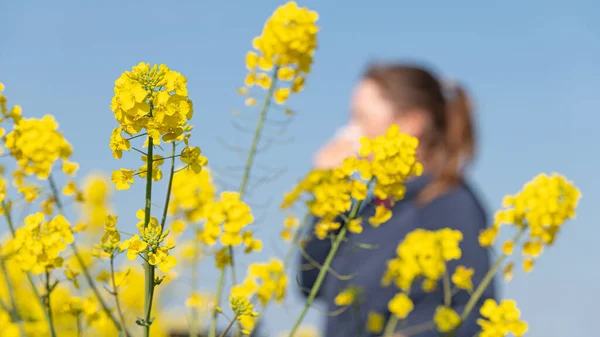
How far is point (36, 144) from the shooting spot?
52.2 inches

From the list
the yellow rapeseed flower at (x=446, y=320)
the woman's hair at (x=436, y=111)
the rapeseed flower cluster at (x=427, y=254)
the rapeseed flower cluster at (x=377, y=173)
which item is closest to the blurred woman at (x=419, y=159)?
the woman's hair at (x=436, y=111)

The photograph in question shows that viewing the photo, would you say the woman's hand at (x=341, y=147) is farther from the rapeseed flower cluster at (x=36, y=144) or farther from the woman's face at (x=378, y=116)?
the rapeseed flower cluster at (x=36, y=144)

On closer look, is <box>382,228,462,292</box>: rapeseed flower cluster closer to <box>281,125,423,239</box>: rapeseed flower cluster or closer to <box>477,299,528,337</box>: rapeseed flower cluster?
<box>477,299,528,337</box>: rapeseed flower cluster

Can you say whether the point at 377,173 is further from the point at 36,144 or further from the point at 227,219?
the point at 36,144

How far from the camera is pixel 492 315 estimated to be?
157 centimetres

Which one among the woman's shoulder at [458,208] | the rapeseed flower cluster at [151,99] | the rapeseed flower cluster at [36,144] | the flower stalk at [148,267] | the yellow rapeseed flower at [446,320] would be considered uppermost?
the rapeseed flower cluster at [36,144]

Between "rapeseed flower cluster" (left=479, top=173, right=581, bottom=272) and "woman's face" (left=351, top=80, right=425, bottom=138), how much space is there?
138 cm

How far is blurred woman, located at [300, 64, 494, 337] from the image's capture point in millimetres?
2779

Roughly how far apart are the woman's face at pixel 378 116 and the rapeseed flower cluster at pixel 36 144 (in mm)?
1814

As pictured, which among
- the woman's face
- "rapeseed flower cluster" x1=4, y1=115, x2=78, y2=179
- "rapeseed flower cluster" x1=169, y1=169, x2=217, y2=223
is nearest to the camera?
"rapeseed flower cluster" x1=4, y1=115, x2=78, y2=179

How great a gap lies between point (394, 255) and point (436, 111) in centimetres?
68

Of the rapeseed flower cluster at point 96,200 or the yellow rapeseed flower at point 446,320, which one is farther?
the rapeseed flower cluster at point 96,200

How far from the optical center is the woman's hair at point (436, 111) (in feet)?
9.51

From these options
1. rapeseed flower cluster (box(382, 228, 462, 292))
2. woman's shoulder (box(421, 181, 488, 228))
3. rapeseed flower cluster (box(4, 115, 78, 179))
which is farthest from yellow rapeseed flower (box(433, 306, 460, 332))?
woman's shoulder (box(421, 181, 488, 228))
